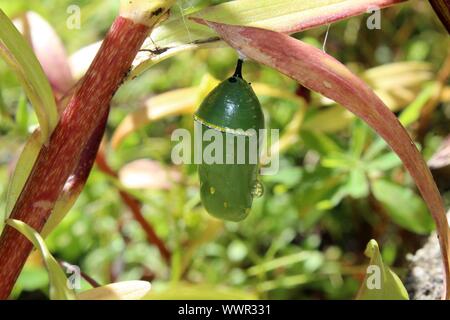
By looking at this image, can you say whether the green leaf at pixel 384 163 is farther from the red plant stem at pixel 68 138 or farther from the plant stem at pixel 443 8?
the red plant stem at pixel 68 138

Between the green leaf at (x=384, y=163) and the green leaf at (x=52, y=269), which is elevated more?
the green leaf at (x=384, y=163)

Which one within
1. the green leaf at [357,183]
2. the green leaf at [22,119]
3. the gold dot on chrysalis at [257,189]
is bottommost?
the gold dot on chrysalis at [257,189]

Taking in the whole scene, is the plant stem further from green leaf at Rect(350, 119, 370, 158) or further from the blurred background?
green leaf at Rect(350, 119, 370, 158)

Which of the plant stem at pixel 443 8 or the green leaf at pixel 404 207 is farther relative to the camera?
the green leaf at pixel 404 207

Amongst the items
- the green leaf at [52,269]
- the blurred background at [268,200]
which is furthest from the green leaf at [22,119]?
the green leaf at [52,269]
